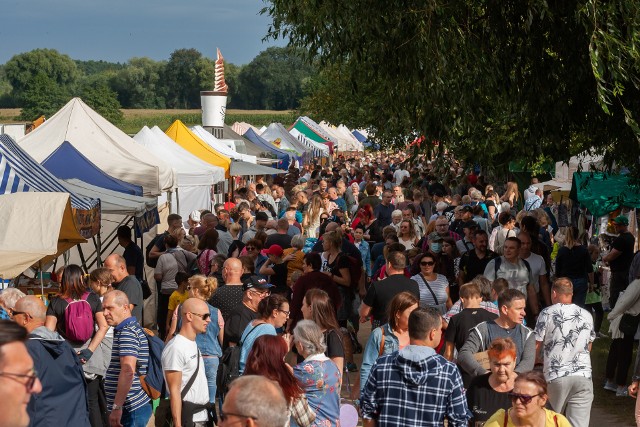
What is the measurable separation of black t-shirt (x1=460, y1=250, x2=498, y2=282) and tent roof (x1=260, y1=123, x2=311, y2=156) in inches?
1308

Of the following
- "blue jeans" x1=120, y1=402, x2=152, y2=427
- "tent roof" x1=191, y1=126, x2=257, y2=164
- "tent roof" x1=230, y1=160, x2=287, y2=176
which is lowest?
"blue jeans" x1=120, y1=402, x2=152, y2=427

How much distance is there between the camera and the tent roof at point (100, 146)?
51.4 feet

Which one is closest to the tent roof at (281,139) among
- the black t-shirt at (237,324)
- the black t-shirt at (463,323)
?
the black t-shirt at (237,324)

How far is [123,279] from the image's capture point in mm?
10164

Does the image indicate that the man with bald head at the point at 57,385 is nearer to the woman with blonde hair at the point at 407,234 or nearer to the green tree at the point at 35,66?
the woman with blonde hair at the point at 407,234

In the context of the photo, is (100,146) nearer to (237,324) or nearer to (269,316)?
(237,324)

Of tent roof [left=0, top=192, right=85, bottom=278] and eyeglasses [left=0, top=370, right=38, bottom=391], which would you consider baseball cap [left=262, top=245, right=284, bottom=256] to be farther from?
eyeglasses [left=0, top=370, right=38, bottom=391]

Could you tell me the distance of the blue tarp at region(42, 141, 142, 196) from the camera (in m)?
14.4

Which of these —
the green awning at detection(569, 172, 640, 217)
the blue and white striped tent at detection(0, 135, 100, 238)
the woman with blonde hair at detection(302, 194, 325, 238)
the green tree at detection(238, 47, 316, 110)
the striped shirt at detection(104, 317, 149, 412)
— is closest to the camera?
the striped shirt at detection(104, 317, 149, 412)

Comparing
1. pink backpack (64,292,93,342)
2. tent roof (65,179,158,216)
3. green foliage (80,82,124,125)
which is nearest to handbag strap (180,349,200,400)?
pink backpack (64,292,93,342)

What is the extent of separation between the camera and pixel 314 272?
988cm

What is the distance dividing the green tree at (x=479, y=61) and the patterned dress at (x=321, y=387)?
4136 millimetres

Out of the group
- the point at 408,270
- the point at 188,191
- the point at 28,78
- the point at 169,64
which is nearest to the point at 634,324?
the point at 408,270

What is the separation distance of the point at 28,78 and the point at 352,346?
540ft
